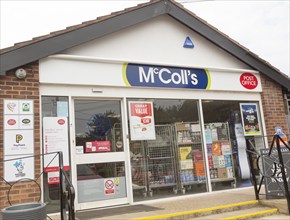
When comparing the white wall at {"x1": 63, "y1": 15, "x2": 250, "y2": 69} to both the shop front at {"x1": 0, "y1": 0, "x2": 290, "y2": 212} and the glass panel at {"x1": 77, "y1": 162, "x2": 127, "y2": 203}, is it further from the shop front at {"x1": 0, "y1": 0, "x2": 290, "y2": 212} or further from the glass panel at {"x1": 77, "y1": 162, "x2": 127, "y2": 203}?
the glass panel at {"x1": 77, "y1": 162, "x2": 127, "y2": 203}

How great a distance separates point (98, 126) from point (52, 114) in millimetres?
944

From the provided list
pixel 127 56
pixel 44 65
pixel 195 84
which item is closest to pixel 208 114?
pixel 195 84

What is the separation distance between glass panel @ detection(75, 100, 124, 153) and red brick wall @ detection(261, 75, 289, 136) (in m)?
3.99

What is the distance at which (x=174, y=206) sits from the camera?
5.82 meters

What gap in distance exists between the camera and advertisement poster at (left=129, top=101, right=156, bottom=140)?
6641 millimetres

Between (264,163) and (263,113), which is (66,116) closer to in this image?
(264,163)

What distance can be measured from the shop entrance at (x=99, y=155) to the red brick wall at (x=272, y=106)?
399 cm

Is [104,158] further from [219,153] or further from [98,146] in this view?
[219,153]

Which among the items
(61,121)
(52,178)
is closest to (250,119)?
(61,121)

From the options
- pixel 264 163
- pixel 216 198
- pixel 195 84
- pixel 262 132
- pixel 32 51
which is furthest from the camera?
pixel 262 132

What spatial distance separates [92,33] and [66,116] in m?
1.70

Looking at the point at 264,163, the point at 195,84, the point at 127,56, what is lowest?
the point at 264,163

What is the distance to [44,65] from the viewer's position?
593 centimetres

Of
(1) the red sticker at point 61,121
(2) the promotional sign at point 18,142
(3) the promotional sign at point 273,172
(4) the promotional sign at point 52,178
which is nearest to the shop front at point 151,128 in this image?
(1) the red sticker at point 61,121
